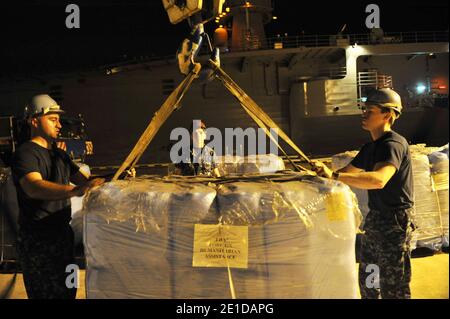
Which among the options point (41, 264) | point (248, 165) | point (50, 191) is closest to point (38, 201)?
point (50, 191)

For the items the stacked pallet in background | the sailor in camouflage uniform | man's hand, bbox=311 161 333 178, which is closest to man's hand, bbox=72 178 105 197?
man's hand, bbox=311 161 333 178

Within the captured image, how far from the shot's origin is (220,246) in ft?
6.24

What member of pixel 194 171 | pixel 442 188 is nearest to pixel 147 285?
pixel 194 171

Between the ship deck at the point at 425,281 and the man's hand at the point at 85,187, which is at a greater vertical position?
the man's hand at the point at 85,187

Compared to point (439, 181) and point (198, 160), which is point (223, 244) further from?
point (198, 160)

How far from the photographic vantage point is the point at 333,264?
1.90 meters

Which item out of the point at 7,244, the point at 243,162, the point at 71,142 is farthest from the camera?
the point at 71,142

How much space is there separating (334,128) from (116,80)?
925cm

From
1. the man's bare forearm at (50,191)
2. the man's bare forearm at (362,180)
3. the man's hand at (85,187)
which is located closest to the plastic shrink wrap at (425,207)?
the man's bare forearm at (362,180)

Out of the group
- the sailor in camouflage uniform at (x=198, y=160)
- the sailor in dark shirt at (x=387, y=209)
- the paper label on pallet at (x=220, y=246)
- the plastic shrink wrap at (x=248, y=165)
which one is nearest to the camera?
the paper label on pallet at (x=220, y=246)

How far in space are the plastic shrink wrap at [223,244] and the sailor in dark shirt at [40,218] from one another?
63 cm

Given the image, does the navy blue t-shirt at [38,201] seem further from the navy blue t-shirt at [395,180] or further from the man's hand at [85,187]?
the navy blue t-shirt at [395,180]

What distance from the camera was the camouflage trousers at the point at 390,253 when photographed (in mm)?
2604
